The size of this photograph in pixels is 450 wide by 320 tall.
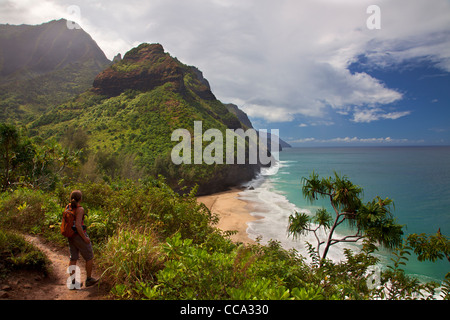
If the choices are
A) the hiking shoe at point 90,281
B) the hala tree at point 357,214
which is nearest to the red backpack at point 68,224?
the hiking shoe at point 90,281

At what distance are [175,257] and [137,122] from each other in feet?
156

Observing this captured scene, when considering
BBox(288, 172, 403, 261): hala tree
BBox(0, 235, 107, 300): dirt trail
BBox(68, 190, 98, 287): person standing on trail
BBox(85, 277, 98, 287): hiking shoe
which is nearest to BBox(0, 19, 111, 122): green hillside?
BBox(0, 235, 107, 300): dirt trail

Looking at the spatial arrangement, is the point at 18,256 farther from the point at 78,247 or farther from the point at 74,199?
the point at 74,199

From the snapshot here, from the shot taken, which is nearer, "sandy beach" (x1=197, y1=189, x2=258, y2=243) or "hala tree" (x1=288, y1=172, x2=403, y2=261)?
"hala tree" (x1=288, y1=172, x2=403, y2=261)

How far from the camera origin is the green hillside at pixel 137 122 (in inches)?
1335

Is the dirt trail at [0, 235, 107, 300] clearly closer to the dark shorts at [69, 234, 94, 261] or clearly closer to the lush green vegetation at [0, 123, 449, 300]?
the lush green vegetation at [0, 123, 449, 300]

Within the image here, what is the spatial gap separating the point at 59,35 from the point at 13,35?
2169cm

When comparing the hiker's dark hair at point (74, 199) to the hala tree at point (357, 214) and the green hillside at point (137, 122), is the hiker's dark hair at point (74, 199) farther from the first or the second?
the green hillside at point (137, 122)

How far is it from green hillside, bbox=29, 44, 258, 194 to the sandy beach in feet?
12.6

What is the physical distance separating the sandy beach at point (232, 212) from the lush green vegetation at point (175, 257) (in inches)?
492

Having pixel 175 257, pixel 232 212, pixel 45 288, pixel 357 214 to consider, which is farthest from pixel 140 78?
pixel 175 257

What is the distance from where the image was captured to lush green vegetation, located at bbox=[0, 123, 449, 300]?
2.68 m

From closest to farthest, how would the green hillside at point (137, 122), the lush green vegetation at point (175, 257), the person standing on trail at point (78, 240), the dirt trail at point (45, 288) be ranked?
the lush green vegetation at point (175, 257) → the dirt trail at point (45, 288) → the person standing on trail at point (78, 240) → the green hillside at point (137, 122)

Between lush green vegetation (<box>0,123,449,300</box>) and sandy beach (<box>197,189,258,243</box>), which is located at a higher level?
lush green vegetation (<box>0,123,449,300</box>)
